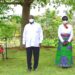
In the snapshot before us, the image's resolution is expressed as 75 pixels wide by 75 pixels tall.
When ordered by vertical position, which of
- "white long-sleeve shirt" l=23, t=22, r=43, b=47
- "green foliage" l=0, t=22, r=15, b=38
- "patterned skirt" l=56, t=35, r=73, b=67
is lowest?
"patterned skirt" l=56, t=35, r=73, b=67

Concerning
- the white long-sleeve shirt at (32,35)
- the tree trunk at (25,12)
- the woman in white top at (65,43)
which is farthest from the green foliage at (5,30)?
the white long-sleeve shirt at (32,35)

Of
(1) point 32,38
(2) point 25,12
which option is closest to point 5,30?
(2) point 25,12

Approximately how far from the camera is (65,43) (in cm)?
1208

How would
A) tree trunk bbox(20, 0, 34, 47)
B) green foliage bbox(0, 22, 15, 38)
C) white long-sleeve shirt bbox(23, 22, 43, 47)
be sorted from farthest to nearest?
tree trunk bbox(20, 0, 34, 47) → green foliage bbox(0, 22, 15, 38) → white long-sleeve shirt bbox(23, 22, 43, 47)

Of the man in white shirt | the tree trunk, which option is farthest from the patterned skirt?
the tree trunk

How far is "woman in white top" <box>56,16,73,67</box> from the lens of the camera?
1204cm

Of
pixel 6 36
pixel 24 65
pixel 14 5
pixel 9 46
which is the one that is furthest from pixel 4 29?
pixel 9 46

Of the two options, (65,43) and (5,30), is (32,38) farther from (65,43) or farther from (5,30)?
(5,30)

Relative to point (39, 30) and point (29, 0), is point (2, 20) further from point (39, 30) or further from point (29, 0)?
point (39, 30)

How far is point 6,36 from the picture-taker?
15.3 meters

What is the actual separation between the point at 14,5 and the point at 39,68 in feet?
25.8

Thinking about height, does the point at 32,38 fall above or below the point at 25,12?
below

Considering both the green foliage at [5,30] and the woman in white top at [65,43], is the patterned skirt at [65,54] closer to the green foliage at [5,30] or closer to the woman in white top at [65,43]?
the woman in white top at [65,43]

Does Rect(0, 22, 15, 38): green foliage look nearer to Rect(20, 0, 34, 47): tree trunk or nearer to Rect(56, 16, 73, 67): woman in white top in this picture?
Rect(20, 0, 34, 47): tree trunk
